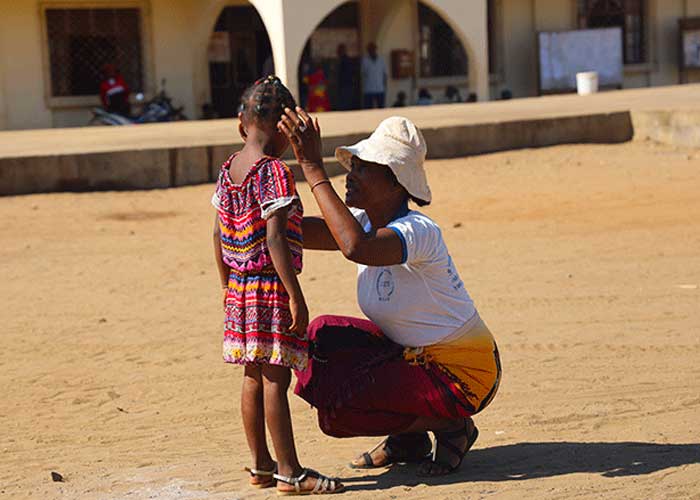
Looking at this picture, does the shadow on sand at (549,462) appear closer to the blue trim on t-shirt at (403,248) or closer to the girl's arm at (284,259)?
the girl's arm at (284,259)

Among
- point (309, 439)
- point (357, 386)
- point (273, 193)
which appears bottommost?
point (309, 439)

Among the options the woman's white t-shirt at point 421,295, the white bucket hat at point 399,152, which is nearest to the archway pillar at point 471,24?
the white bucket hat at point 399,152

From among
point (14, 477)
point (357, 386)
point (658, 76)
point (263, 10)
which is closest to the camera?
point (357, 386)

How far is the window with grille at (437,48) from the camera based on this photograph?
76.4 feet

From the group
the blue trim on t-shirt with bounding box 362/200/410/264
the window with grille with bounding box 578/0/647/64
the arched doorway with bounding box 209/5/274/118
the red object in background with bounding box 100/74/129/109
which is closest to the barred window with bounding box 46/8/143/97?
the red object in background with bounding box 100/74/129/109

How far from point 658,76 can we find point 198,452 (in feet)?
72.2

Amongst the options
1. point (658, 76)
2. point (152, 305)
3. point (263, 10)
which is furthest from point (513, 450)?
point (658, 76)

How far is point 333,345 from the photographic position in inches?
165

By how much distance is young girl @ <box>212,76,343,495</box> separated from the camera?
12.5 ft

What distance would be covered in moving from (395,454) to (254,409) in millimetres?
641

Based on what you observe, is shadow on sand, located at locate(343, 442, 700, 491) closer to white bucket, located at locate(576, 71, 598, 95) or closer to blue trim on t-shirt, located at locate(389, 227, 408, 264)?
blue trim on t-shirt, located at locate(389, 227, 408, 264)

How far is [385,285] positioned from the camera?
4102 millimetres

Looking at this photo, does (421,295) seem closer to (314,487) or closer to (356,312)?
(314,487)

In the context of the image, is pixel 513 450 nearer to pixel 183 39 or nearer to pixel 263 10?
pixel 263 10
